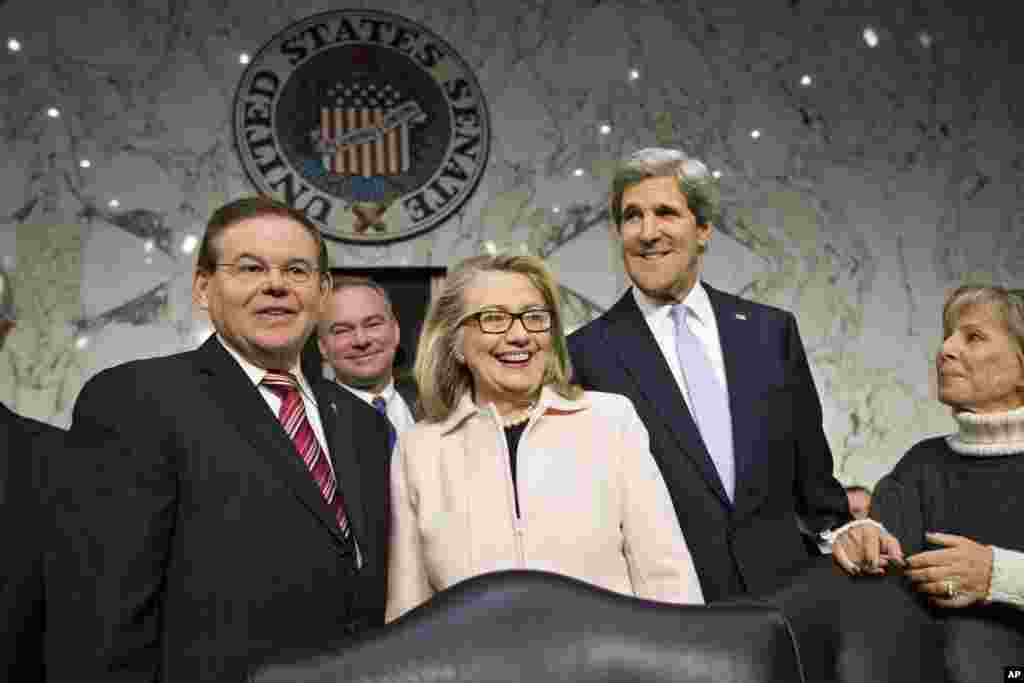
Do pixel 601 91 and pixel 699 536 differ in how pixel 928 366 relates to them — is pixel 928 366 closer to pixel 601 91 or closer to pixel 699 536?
pixel 601 91

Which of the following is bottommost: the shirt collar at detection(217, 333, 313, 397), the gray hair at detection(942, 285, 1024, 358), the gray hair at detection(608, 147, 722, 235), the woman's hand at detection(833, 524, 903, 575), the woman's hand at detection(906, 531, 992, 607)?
the woman's hand at detection(906, 531, 992, 607)

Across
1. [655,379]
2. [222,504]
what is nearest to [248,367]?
[222,504]

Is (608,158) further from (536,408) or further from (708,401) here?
(536,408)

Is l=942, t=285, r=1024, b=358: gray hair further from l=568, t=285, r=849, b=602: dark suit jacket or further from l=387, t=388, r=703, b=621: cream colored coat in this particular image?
l=387, t=388, r=703, b=621: cream colored coat

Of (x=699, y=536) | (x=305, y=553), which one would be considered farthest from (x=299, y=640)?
(x=699, y=536)

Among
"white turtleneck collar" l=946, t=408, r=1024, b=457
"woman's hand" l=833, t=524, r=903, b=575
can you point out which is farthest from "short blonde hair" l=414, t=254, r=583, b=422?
"white turtleneck collar" l=946, t=408, r=1024, b=457

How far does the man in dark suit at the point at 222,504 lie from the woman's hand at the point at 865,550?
0.86m

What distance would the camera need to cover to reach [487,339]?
2.14 metres

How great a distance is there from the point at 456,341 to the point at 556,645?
39.7 inches

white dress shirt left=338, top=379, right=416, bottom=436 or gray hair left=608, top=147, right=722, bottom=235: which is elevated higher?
gray hair left=608, top=147, right=722, bottom=235

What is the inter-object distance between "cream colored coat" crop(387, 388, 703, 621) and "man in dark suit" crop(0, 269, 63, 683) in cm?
65

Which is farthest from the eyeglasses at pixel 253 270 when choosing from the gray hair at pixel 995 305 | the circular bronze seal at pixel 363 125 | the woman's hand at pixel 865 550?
the circular bronze seal at pixel 363 125

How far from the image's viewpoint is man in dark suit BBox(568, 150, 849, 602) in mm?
2283

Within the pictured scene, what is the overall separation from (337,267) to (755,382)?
10.3ft
